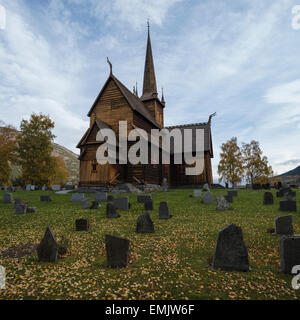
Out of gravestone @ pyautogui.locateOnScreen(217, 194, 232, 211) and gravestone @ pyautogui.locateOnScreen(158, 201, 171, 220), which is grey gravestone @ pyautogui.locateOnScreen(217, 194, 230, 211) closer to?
gravestone @ pyautogui.locateOnScreen(217, 194, 232, 211)

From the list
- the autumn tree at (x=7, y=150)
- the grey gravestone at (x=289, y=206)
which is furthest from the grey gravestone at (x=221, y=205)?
the autumn tree at (x=7, y=150)

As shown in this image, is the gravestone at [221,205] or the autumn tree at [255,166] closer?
the gravestone at [221,205]

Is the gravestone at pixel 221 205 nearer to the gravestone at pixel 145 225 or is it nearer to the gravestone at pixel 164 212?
the gravestone at pixel 164 212

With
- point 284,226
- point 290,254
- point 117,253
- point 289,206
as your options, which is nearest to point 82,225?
point 117,253

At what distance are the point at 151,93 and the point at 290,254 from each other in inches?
1417

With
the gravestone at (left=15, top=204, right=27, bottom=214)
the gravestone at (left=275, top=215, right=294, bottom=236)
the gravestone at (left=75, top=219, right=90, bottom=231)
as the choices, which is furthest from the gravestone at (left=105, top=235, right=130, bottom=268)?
the gravestone at (left=15, top=204, right=27, bottom=214)

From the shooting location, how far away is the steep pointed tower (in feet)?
116

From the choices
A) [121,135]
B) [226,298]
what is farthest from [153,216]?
[121,135]

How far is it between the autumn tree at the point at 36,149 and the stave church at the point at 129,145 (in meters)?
13.8

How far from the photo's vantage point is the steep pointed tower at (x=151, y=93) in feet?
116

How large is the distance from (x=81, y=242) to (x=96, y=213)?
5.10 m

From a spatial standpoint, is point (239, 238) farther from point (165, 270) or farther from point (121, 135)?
point (121, 135)

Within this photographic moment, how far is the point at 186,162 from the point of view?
3080 centimetres
